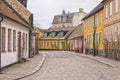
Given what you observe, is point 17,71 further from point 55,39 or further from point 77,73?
point 55,39

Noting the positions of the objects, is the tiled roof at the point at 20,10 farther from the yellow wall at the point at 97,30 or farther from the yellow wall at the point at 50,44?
the yellow wall at the point at 50,44

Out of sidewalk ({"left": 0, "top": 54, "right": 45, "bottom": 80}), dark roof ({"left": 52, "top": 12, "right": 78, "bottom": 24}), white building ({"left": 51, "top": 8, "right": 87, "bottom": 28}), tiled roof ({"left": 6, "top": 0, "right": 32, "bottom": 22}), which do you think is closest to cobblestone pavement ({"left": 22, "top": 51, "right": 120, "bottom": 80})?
sidewalk ({"left": 0, "top": 54, "right": 45, "bottom": 80})

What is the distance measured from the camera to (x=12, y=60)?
2459cm

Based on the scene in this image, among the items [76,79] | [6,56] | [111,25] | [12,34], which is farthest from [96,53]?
[76,79]

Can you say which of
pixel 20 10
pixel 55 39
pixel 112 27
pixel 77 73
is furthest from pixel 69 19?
pixel 77 73

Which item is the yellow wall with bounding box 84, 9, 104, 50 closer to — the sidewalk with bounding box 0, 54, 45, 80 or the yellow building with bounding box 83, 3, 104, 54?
the yellow building with bounding box 83, 3, 104, 54

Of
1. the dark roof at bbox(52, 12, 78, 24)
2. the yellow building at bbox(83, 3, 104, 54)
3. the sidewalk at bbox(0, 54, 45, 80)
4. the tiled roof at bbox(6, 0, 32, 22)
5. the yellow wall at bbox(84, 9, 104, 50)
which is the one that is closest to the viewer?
the sidewalk at bbox(0, 54, 45, 80)

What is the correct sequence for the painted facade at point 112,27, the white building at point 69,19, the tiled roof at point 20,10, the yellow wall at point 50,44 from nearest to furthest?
the painted facade at point 112,27
the tiled roof at point 20,10
the yellow wall at point 50,44
the white building at point 69,19

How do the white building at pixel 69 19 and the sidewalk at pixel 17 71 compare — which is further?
the white building at pixel 69 19

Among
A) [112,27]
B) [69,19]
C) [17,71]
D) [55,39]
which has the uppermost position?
[69,19]

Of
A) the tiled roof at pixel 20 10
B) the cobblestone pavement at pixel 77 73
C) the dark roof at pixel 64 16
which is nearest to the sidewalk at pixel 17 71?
the cobblestone pavement at pixel 77 73

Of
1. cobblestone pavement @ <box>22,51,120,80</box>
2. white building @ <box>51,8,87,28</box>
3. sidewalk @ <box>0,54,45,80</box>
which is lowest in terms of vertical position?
cobblestone pavement @ <box>22,51,120,80</box>

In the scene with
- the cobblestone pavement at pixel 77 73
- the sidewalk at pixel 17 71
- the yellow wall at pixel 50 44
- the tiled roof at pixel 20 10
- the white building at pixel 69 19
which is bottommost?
the cobblestone pavement at pixel 77 73

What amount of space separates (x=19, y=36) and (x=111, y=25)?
11.6 m
